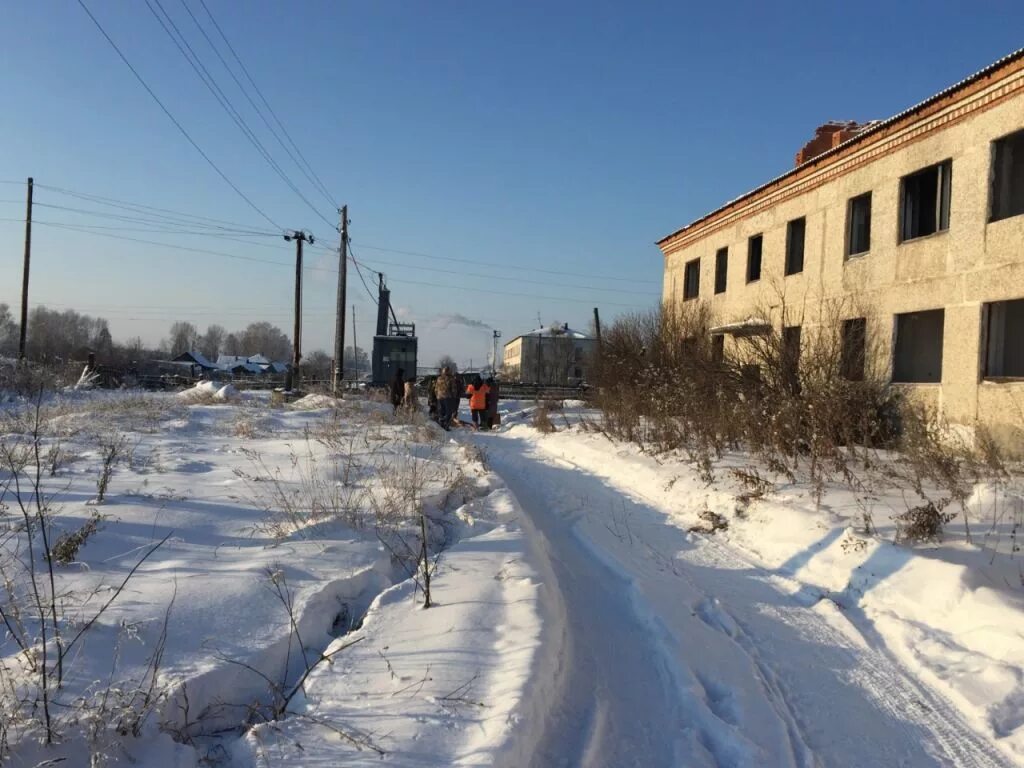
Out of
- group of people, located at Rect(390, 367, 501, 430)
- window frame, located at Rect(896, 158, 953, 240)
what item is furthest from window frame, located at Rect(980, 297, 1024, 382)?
group of people, located at Rect(390, 367, 501, 430)

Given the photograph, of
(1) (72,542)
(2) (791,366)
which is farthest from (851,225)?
(1) (72,542)

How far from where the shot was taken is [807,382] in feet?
35.3

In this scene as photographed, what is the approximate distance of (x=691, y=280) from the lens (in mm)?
24828

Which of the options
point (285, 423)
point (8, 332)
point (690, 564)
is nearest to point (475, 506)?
point (690, 564)

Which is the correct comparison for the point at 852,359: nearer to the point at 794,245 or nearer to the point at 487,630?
the point at 794,245

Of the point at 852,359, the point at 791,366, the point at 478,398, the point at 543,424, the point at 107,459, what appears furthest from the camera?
the point at 478,398

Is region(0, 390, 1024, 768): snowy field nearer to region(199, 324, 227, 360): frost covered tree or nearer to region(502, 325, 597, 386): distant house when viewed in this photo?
region(502, 325, 597, 386): distant house

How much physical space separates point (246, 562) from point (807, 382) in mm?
9099

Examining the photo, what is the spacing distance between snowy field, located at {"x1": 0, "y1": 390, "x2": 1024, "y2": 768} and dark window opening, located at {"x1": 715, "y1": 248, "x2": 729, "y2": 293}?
50.9 ft

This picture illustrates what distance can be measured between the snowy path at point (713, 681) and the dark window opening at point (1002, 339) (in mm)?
9065

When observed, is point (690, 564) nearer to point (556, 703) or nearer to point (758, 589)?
point (758, 589)

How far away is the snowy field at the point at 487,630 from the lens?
9.18 feet

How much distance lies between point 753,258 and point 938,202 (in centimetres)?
728

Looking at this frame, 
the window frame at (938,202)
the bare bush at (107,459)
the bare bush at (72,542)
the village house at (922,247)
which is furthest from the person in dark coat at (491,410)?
the bare bush at (72,542)
